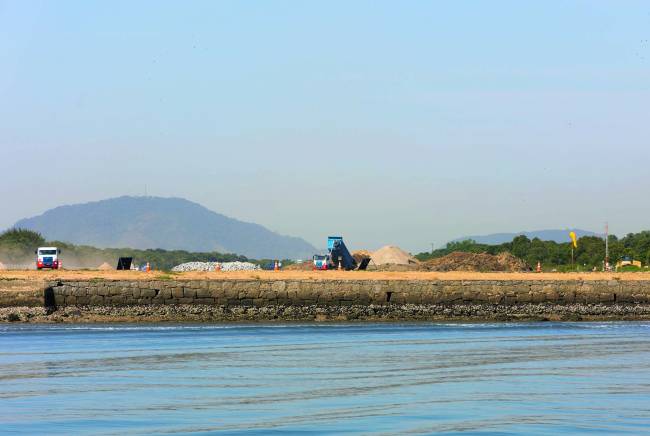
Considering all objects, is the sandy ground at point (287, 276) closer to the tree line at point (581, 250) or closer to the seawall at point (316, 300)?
the seawall at point (316, 300)

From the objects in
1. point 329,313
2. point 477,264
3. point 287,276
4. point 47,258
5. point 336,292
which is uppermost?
point 47,258

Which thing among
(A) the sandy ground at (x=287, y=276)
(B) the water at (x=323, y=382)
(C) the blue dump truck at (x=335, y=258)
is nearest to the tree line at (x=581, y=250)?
(C) the blue dump truck at (x=335, y=258)

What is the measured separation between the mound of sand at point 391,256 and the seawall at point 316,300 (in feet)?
109

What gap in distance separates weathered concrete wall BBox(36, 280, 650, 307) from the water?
22.3ft

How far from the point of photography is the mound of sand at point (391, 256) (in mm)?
79650

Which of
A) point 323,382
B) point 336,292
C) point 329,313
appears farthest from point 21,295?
point 323,382

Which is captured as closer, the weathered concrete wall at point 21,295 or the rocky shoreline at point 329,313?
the rocky shoreline at point 329,313

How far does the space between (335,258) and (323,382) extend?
4728cm

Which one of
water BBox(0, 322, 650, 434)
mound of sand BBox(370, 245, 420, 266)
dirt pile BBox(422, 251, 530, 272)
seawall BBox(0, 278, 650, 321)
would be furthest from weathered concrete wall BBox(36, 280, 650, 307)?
mound of sand BBox(370, 245, 420, 266)

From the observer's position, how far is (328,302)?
43562mm

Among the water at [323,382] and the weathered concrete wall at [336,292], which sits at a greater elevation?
the weathered concrete wall at [336,292]

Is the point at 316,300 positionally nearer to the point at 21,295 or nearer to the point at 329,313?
the point at 329,313

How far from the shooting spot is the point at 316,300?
43625 millimetres

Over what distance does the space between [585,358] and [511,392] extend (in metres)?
6.89
